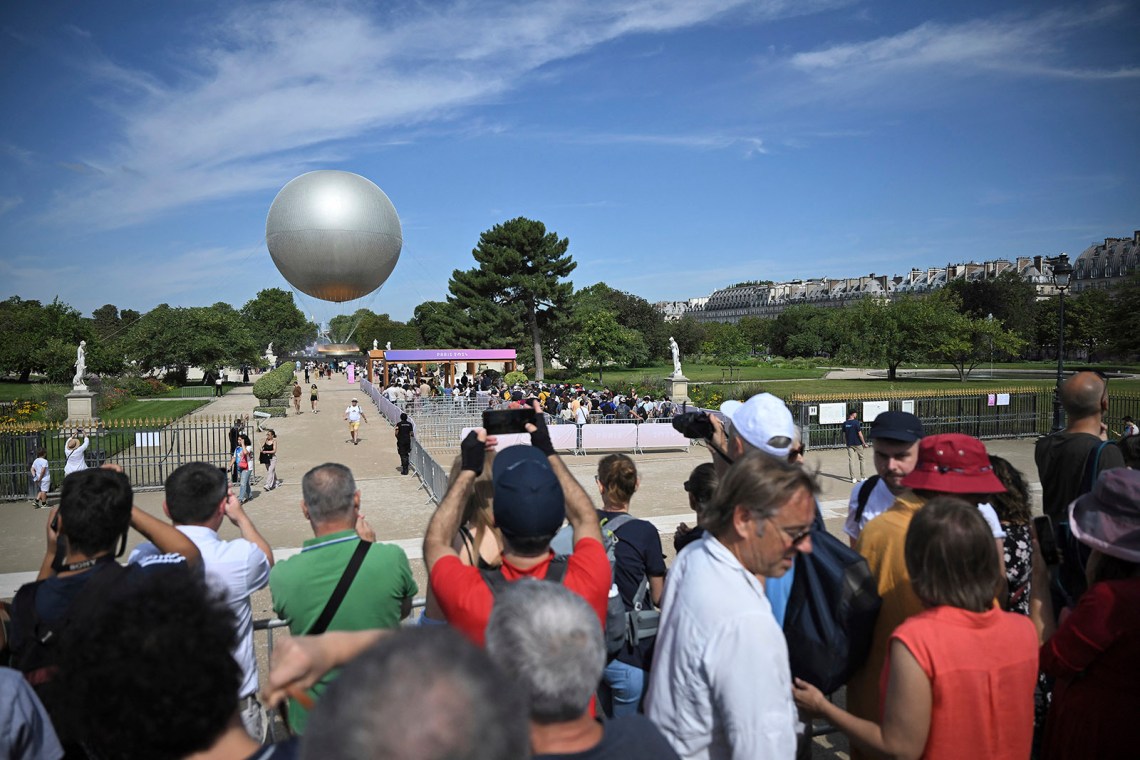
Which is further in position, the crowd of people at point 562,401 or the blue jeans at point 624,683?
the crowd of people at point 562,401

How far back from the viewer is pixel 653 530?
12.9 ft

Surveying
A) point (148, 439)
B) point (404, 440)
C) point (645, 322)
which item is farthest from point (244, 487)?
point (645, 322)

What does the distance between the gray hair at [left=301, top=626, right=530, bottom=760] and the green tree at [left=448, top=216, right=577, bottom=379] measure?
60255 mm

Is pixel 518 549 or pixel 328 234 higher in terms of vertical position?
pixel 328 234

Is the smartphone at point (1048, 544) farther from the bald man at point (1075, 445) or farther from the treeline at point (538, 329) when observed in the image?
the treeline at point (538, 329)

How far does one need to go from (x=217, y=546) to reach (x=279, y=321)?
491ft

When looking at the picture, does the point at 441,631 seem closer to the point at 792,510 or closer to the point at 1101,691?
the point at 792,510

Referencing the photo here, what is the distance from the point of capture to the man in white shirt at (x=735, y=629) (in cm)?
218

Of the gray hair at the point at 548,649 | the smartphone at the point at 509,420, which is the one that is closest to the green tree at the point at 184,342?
the smartphone at the point at 509,420

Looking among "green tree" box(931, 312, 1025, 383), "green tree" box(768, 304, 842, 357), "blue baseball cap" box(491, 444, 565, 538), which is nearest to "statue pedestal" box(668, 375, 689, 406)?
"blue baseball cap" box(491, 444, 565, 538)

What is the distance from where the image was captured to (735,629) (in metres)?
2.21

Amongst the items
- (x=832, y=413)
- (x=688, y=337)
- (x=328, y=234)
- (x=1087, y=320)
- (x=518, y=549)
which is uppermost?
(x=328, y=234)

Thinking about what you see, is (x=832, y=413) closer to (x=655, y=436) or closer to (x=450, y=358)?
(x=655, y=436)

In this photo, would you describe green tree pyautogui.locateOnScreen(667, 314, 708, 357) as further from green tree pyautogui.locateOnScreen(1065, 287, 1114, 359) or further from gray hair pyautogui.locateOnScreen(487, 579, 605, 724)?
gray hair pyautogui.locateOnScreen(487, 579, 605, 724)
